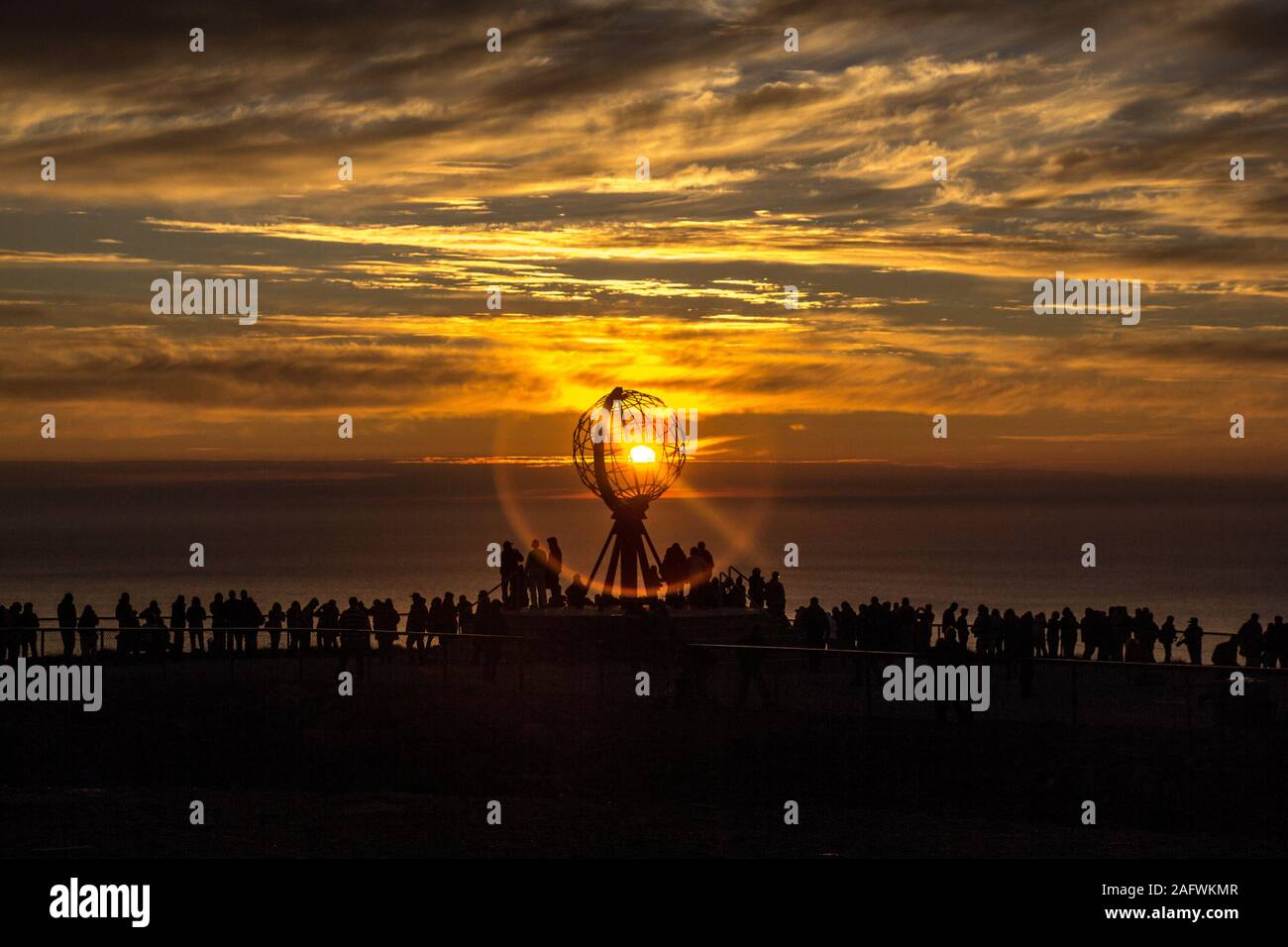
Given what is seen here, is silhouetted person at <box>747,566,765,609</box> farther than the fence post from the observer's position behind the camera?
Yes

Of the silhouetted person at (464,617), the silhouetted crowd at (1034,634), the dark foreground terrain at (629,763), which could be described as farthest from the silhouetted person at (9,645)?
the silhouetted crowd at (1034,634)

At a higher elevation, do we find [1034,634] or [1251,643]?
[1034,634]

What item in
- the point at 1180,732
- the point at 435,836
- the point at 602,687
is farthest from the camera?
the point at 602,687

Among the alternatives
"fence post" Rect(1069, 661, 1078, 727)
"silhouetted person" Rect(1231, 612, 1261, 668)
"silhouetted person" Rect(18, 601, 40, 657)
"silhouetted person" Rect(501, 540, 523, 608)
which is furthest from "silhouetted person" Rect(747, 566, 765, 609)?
"silhouetted person" Rect(18, 601, 40, 657)

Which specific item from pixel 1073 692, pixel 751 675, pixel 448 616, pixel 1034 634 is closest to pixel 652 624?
pixel 751 675

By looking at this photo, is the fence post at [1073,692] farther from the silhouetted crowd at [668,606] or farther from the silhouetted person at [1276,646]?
the silhouetted person at [1276,646]

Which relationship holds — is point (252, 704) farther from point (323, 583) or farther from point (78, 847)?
point (323, 583)

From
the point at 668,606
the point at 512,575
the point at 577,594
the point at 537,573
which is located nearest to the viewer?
the point at 668,606

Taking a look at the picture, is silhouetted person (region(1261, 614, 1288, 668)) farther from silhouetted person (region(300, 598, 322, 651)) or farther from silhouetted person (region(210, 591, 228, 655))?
silhouetted person (region(210, 591, 228, 655))

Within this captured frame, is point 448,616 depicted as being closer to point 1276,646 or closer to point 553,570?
point 553,570

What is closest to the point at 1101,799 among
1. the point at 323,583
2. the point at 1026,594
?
the point at 1026,594

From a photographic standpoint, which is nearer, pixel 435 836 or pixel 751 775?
pixel 435 836
